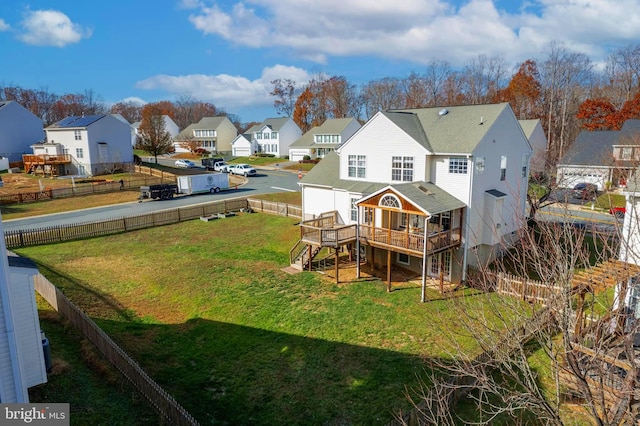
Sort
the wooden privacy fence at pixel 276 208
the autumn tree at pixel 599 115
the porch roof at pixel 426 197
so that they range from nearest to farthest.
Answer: the porch roof at pixel 426 197, the wooden privacy fence at pixel 276 208, the autumn tree at pixel 599 115

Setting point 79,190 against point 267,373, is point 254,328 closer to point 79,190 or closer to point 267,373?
point 267,373

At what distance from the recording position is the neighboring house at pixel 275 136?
8162 cm

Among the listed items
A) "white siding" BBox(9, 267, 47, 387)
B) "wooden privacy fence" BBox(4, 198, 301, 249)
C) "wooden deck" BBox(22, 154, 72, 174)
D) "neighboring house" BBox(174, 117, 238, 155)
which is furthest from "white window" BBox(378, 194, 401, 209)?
"neighboring house" BBox(174, 117, 238, 155)

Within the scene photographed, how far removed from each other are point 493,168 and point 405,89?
74.8 meters

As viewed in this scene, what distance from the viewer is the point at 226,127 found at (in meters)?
93.0

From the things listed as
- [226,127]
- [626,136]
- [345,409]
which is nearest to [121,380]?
[345,409]

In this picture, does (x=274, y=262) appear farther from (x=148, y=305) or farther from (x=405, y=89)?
(x=405, y=89)

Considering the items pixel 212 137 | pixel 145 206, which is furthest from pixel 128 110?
pixel 145 206

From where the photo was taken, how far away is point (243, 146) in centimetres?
8650

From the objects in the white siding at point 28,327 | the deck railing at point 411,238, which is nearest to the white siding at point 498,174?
the deck railing at point 411,238

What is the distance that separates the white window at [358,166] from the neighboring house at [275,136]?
5637 cm

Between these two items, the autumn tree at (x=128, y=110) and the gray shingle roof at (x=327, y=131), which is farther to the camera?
the autumn tree at (x=128, y=110)

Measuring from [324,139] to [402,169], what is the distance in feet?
161

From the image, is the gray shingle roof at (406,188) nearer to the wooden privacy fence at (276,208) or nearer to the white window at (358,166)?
the white window at (358,166)
